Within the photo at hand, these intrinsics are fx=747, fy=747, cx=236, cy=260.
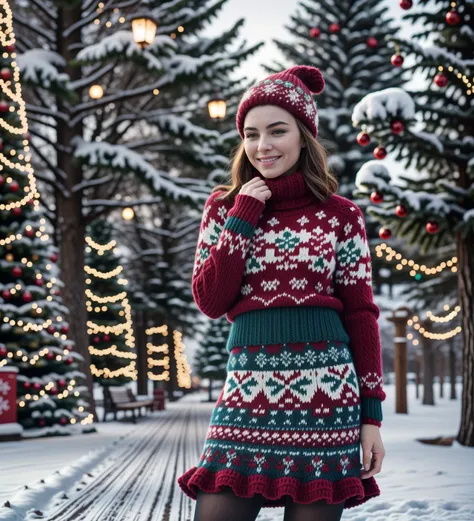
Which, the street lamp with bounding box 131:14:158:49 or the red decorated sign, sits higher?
the street lamp with bounding box 131:14:158:49

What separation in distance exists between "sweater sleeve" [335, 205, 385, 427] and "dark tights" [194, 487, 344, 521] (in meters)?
0.34

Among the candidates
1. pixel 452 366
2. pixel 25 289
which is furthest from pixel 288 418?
pixel 452 366

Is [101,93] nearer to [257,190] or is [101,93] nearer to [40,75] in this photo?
[40,75]

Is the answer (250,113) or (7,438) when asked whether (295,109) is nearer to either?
(250,113)

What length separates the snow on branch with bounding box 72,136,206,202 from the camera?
50.1ft

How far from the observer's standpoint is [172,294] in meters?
31.0

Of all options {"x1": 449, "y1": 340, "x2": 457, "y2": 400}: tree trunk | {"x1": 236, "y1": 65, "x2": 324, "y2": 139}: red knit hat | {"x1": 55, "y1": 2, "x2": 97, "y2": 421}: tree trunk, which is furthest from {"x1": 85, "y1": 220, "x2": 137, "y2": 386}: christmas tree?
{"x1": 236, "y1": 65, "x2": 324, "y2": 139}: red knit hat

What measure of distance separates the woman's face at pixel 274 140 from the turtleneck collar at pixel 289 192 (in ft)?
0.12

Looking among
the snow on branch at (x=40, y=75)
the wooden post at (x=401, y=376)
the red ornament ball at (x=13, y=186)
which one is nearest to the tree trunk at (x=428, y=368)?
the wooden post at (x=401, y=376)

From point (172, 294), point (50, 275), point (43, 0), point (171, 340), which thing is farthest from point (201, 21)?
point (171, 340)

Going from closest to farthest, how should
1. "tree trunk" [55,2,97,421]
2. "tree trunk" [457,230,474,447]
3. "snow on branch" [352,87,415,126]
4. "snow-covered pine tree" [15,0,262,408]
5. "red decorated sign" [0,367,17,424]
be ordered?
"snow on branch" [352,87,415,126], "tree trunk" [457,230,474,447], "red decorated sign" [0,367,17,424], "snow-covered pine tree" [15,0,262,408], "tree trunk" [55,2,97,421]

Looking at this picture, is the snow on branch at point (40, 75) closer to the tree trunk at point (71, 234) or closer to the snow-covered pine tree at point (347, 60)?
the tree trunk at point (71, 234)

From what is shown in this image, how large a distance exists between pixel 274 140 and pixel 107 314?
75.5 feet

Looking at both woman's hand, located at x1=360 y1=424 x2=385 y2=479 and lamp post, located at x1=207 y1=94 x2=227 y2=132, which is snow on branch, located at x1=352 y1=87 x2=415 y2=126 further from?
woman's hand, located at x1=360 y1=424 x2=385 y2=479
